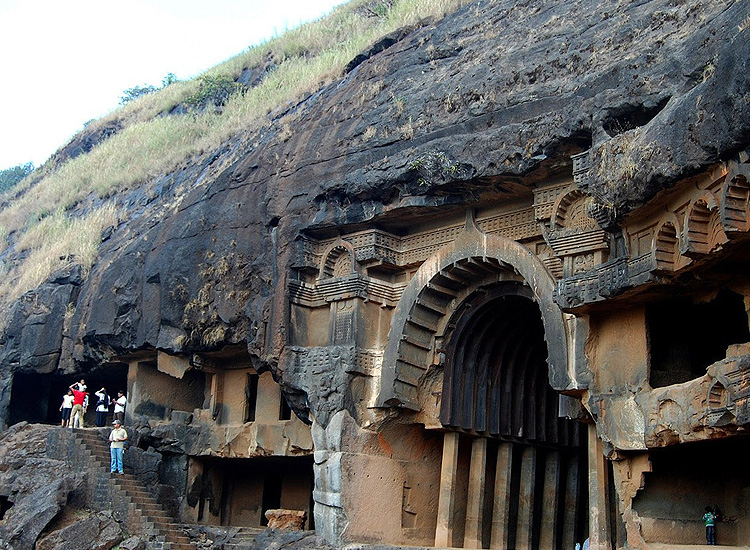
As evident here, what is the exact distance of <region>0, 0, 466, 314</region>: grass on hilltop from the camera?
904 inches

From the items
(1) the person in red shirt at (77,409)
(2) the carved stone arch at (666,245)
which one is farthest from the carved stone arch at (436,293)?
(1) the person in red shirt at (77,409)

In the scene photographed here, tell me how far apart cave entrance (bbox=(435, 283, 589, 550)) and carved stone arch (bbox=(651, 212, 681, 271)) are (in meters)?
3.61

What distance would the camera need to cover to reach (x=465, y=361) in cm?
1529

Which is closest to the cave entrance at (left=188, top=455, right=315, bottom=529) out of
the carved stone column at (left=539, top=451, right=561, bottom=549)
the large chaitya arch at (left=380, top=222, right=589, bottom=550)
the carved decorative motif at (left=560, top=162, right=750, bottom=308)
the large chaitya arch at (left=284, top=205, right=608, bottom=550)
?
the large chaitya arch at (left=284, top=205, right=608, bottom=550)

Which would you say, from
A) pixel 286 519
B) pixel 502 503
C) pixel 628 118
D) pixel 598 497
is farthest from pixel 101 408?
pixel 628 118

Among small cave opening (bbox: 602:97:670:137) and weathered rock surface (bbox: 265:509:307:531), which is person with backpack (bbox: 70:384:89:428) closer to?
weathered rock surface (bbox: 265:509:307:531)

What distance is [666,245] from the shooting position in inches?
424

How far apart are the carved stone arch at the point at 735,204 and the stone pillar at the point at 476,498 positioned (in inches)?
264

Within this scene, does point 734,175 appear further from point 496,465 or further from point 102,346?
point 102,346

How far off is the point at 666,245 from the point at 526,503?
19.4 feet

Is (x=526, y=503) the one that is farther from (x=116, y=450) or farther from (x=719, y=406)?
(x=116, y=450)

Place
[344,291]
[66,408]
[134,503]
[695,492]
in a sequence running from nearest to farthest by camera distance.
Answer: [695,492]
[344,291]
[134,503]
[66,408]

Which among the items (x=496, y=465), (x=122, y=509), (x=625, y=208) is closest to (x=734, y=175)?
(x=625, y=208)

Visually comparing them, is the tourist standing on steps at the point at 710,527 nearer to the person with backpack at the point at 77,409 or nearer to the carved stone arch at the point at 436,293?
the carved stone arch at the point at 436,293
